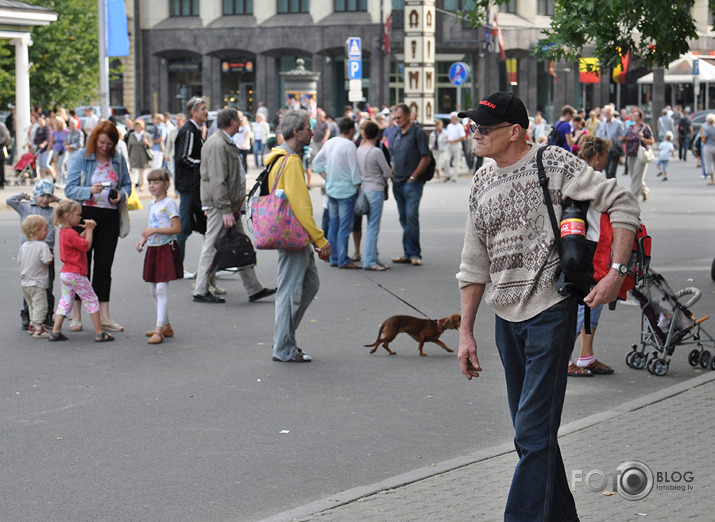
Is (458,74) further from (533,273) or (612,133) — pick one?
(533,273)

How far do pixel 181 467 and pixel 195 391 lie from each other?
1882 millimetres

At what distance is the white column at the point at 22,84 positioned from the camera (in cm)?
3262

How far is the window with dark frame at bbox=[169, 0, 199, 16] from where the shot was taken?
68.7m

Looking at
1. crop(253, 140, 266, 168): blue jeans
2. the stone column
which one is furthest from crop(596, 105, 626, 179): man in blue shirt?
crop(253, 140, 266, 168): blue jeans

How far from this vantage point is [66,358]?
30.5 feet

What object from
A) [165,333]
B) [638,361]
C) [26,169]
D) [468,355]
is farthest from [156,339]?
[26,169]

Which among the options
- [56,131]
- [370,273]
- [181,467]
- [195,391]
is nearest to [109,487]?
[181,467]

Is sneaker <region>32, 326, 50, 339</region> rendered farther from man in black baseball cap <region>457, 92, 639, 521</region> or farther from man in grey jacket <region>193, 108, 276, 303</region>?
man in black baseball cap <region>457, 92, 639, 521</region>

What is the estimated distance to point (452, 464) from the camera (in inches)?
241

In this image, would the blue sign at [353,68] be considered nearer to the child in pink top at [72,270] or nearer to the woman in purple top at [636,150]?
the woman in purple top at [636,150]

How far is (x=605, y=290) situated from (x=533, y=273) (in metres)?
0.28

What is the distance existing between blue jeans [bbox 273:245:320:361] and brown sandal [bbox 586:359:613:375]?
2.24 metres

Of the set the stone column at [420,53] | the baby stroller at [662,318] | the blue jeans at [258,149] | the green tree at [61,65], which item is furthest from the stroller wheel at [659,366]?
the green tree at [61,65]

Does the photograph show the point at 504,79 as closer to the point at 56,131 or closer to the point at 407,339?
the point at 56,131
